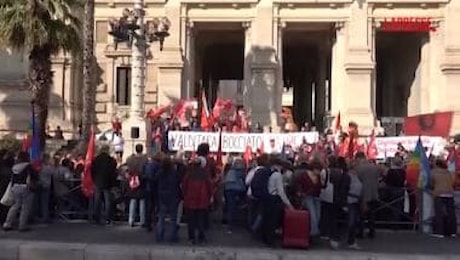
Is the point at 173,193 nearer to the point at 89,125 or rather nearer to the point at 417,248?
the point at 417,248

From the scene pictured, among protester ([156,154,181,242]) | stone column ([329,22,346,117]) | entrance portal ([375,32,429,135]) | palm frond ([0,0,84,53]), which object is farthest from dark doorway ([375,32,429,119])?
protester ([156,154,181,242])

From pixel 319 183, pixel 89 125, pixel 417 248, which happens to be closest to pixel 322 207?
pixel 319 183

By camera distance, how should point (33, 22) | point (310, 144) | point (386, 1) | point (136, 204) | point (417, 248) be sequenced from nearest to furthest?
1. point (417, 248)
2. point (136, 204)
3. point (310, 144)
4. point (33, 22)
5. point (386, 1)

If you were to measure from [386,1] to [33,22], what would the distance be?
Result: 68.2 feet

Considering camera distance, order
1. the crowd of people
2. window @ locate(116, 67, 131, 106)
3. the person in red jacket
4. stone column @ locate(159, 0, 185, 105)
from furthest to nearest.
A: 1. window @ locate(116, 67, 131, 106)
2. stone column @ locate(159, 0, 185, 105)
3. the crowd of people
4. the person in red jacket

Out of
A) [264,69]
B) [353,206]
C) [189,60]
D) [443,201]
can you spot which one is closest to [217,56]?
[189,60]

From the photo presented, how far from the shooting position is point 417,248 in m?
15.6

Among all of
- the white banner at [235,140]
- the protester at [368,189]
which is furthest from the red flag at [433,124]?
the protester at [368,189]

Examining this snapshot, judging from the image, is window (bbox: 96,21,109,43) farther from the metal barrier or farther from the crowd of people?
the metal barrier

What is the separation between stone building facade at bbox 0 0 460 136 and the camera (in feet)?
137

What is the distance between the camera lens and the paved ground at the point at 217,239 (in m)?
15.4

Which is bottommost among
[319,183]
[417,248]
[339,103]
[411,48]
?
[417,248]

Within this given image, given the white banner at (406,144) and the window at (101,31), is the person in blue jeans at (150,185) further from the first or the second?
the window at (101,31)

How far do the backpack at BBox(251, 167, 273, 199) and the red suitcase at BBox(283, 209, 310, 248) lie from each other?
55 cm
